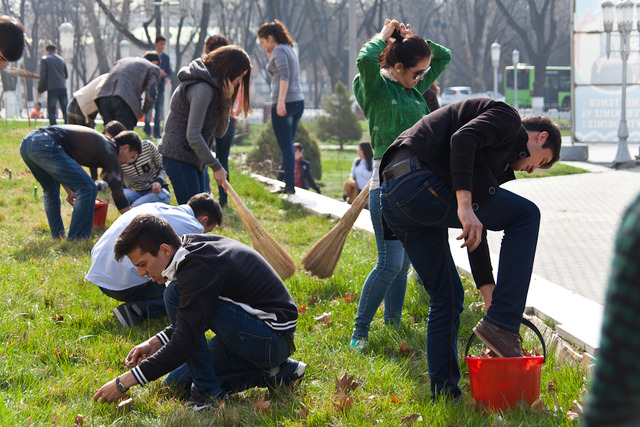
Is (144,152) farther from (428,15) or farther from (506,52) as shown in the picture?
(506,52)

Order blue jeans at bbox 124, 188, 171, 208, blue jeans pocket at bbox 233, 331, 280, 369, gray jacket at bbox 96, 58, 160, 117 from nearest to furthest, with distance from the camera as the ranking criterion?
blue jeans pocket at bbox 233, 331, 280, 369, blue jeans at bbox 124, 188, 171, 208, gray jacket at bbox 96, 58, 160, 117

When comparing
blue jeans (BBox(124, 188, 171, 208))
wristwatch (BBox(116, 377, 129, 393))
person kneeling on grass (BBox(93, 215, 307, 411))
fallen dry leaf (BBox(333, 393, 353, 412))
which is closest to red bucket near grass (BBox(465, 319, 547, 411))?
fallen dry leaf (BBox(333, 393, 353, 412))

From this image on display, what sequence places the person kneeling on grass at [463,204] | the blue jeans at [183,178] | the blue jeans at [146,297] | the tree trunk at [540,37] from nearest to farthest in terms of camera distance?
the person kneeling on grass at [463,204] < the blue jeans at [146,297] < the blue jeans at [183,178] < the tree trunk at [540,37]

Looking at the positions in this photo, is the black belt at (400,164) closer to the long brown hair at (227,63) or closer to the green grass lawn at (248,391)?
the green grass lawn at (248,391)

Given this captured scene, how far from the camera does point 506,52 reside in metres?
55.8

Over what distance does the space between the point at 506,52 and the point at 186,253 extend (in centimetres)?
5602

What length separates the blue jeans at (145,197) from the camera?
297 inches

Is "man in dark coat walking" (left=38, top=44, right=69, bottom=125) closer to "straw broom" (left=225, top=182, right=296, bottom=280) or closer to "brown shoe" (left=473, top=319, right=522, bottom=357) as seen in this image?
"straw broom" (left=225, top=182, right=296, bottom=280)

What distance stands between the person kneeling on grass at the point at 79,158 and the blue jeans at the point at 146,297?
154cm

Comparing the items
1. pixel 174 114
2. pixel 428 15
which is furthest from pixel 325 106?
pixel 428 15

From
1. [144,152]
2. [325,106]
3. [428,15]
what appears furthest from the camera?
[428,15]

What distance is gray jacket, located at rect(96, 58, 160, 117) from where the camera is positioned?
8.59 metres

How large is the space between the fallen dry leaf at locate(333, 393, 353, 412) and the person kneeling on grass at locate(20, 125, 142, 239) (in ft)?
11.1

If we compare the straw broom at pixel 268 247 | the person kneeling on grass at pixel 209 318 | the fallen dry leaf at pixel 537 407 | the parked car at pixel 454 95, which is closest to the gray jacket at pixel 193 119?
the straw broom at pixel 268 247
